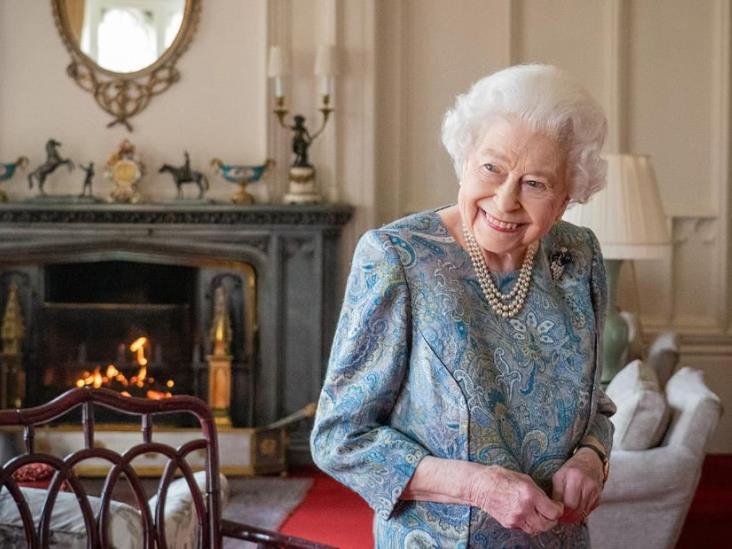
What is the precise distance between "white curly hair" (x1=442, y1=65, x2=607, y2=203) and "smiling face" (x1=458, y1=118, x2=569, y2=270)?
0.05 feet

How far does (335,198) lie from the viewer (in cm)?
566

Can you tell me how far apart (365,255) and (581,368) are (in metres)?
0.34

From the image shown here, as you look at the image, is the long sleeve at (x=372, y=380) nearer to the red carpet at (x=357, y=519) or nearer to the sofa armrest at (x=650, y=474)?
the sofa armrest at (x=650, y=474)

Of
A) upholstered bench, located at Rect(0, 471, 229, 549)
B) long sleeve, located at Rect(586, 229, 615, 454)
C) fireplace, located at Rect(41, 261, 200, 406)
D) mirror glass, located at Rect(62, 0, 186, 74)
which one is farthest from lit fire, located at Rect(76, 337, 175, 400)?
long sleeve, located at Rect(586, 229, 615, 454)

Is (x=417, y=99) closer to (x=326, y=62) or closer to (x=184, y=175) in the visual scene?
(x=326, y=62)

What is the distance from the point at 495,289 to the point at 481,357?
0.11m

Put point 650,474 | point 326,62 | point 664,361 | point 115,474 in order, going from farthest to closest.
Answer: point 326,62 → point 664,361 → point 650,474 → point 115,474

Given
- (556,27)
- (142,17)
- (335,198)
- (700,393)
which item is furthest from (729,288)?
(142,17)

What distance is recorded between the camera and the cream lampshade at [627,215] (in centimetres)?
441

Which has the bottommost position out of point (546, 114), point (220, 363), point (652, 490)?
point (652, 490)

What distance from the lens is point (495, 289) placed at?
1.71m

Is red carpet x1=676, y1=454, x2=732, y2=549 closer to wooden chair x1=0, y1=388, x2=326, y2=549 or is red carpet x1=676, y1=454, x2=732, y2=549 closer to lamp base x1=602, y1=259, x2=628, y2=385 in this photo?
lamp base x1=602, y1=259, x2=628, y2=385

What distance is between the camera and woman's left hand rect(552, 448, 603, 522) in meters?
1.65

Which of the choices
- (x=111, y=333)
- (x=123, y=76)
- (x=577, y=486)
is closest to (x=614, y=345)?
(x=111, y=333)
